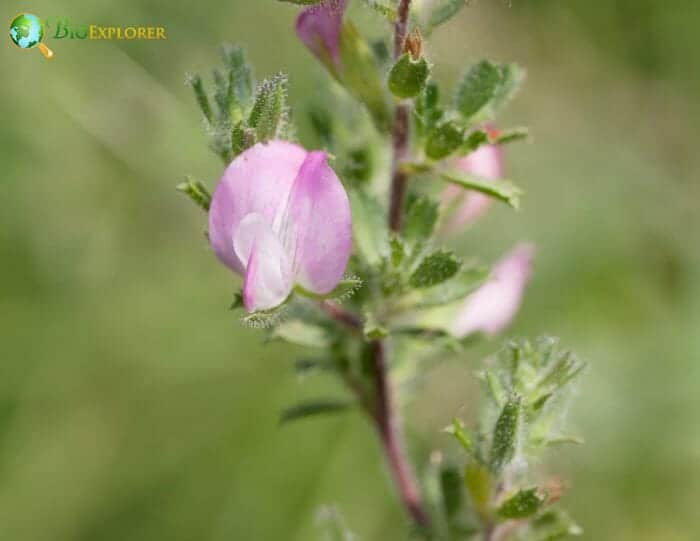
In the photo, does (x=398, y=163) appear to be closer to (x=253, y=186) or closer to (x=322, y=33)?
(x=322, y=33)

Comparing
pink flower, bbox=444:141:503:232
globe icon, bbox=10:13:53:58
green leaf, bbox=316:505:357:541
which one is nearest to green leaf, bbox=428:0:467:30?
pink flower, bbox=444:141:503:232

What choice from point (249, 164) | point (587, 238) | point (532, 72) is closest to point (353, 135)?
point (249, 164)

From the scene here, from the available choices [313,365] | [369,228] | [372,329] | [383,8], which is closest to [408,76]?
[383,8]

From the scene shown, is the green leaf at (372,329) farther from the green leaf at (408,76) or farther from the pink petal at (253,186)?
the green leaf at (408,76)

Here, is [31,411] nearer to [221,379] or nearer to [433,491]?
[221,379]

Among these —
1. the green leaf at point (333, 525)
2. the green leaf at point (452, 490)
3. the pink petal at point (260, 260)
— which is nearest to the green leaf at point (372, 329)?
the pink petal at point (260, 260)

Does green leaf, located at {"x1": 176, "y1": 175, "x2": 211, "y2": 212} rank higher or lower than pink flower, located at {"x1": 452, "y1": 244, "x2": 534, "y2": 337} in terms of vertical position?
lower

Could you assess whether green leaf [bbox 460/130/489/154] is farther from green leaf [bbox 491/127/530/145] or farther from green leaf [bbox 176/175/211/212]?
green leaf [bbox 176/175/211/212]
